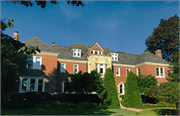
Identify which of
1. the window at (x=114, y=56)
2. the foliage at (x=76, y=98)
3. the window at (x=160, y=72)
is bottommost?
the foliage at (x=76, y=98)

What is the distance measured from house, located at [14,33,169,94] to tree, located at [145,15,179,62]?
912cm

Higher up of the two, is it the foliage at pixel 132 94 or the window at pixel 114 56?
the window at pixel 114 56

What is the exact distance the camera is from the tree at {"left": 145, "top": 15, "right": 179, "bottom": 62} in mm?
40250

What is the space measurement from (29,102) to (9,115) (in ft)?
16.7

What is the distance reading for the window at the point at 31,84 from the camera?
2168 centimetres

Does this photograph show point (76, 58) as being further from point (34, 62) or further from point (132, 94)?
point (132, 94)

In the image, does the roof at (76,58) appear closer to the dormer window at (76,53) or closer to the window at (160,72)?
the dormer window at (76,53)

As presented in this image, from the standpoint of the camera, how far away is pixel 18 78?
70.3 ft

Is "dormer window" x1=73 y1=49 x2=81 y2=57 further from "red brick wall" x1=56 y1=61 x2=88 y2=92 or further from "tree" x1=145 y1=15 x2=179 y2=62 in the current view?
"tree" x1=145 y1=15 x2=179 y2=62

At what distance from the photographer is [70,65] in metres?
27.3

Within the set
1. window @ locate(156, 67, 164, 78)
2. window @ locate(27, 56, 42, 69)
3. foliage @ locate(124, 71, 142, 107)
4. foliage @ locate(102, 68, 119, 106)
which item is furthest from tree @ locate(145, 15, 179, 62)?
window @ locate(27, 56, 42, 69)

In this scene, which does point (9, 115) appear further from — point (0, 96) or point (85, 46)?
point (85, 46)

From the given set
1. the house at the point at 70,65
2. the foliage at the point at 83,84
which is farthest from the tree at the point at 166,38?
the foliage at the point at 83,84

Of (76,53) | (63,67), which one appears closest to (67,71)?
→ (63,67)
